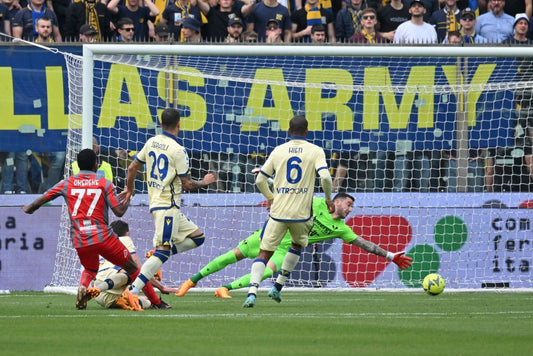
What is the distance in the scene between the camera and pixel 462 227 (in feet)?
53.3

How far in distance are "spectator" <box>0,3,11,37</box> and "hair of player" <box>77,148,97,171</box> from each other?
6.76 m

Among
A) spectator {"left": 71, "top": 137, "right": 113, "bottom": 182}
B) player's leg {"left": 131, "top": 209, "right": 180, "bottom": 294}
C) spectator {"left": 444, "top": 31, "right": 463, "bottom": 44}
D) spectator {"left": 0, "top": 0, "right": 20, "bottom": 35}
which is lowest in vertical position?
player's leg {"left": 131, "top": 209, "right": 180, "bottom": 294}

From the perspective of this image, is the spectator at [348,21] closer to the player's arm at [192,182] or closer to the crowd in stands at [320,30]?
the crowd in stands at [320,30]

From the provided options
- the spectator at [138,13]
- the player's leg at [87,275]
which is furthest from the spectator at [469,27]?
the player's leg at [87,275]

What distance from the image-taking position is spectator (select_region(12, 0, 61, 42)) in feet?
56.0

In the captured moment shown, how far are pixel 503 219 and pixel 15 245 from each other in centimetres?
717

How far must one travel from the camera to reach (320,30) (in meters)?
17.3

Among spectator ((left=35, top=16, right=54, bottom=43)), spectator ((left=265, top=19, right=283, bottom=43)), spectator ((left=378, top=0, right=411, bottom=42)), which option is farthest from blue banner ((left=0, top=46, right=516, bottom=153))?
spectator ((left=378, top=0, right=411, bottom=42))

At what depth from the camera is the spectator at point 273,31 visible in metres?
17.7

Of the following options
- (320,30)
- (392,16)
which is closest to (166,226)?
(320,30)

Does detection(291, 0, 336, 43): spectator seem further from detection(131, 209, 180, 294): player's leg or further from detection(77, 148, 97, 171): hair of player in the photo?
detection(77, 148, 97, 171): hair of player

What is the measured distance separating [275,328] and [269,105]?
8.01 m

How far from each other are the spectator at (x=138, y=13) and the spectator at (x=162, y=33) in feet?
1.80

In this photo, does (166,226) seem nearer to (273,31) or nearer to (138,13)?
(273,31)
